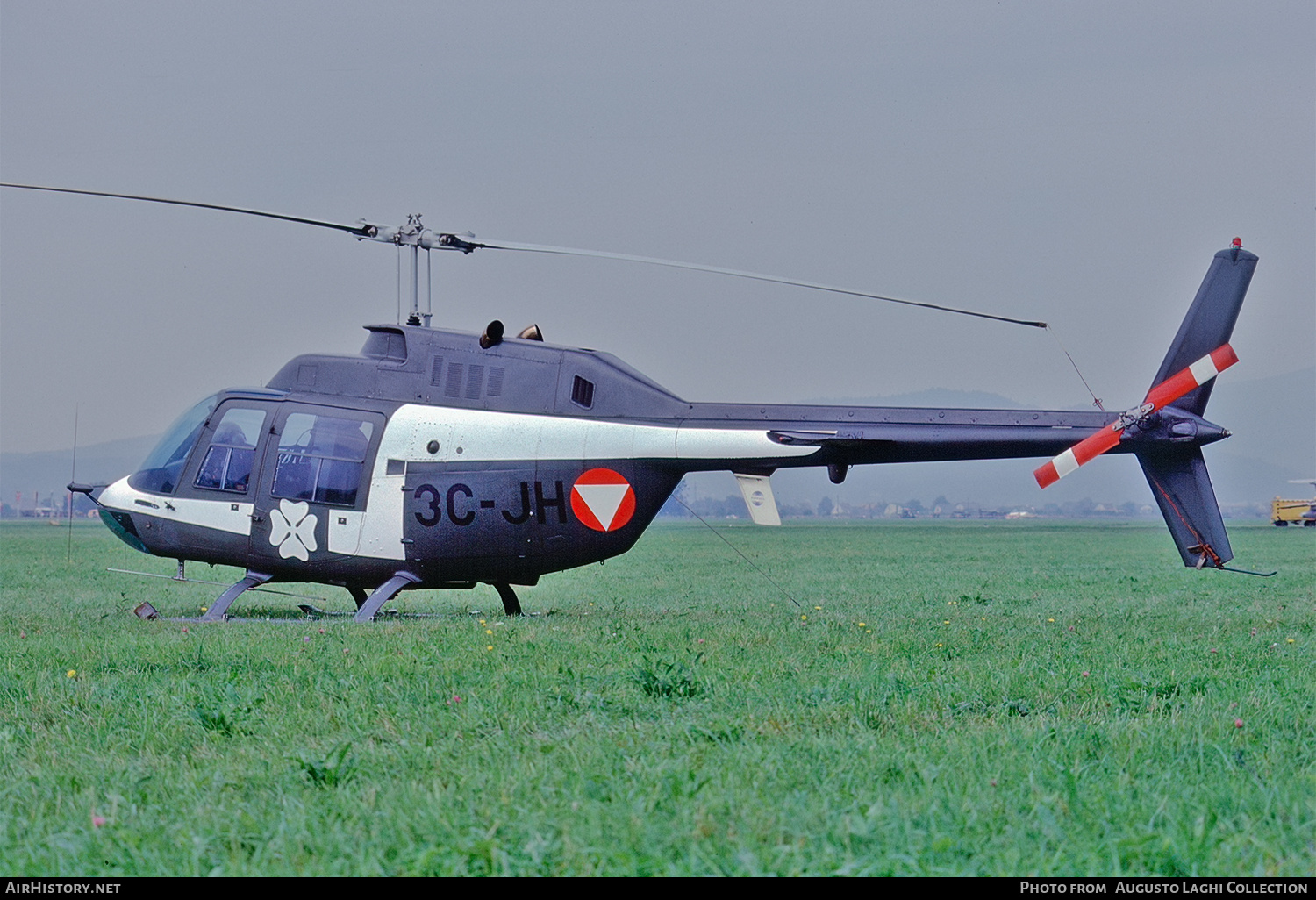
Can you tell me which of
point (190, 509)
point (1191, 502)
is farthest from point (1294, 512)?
point (190, 509)

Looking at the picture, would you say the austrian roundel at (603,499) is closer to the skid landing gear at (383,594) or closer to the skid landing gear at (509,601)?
the skid landing gear at (509,601)

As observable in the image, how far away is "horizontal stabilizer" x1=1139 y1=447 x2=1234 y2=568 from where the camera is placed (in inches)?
461

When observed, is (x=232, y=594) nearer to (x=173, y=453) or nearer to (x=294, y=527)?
(x=294, y=527)

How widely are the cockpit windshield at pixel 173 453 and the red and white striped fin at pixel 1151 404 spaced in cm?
873

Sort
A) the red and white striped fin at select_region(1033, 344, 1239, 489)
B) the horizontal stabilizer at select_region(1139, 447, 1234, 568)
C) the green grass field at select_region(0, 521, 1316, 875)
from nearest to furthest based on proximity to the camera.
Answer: the green grass field at select_region(0, 521, 1316, 875), the red and white striped fin at select_region(1033, 344, 1239, 489), the horizontal stabilizer at select_region(1139, 447, 1234, 568)

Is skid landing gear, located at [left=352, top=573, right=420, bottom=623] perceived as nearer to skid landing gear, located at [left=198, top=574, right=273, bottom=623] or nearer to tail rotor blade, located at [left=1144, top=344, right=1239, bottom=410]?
skid landing gear, located at [left=198, top=574, right=273, bottom=623]

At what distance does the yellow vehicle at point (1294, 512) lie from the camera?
78812 millimetres

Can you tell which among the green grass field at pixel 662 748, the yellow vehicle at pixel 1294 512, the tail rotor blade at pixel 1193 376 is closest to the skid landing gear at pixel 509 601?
the green grass field at pixel 662 748

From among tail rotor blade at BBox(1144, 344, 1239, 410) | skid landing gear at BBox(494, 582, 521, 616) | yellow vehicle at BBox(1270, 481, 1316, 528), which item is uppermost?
tail rotor blade at BBox(1144, 344, 1239, 410)

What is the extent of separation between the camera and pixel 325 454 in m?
12.7

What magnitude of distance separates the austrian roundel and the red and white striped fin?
410 cm

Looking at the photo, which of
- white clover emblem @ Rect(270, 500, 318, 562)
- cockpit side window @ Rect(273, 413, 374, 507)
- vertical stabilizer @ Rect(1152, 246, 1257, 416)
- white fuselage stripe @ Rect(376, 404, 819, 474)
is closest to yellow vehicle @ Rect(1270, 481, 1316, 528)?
vertical stabilizer @ Rect(1152, 246, 1257, 416)
